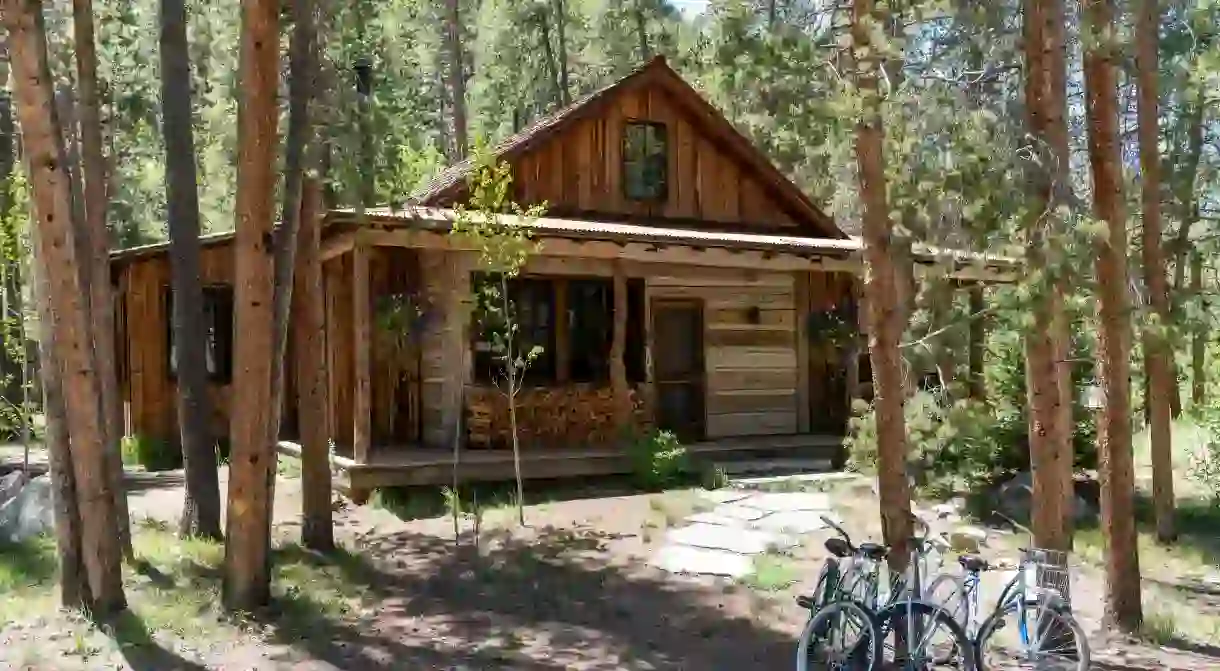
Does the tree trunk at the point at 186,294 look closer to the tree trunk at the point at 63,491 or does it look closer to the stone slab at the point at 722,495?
the tree trunk at the point at 63,491

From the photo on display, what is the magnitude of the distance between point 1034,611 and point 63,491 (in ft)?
21.2

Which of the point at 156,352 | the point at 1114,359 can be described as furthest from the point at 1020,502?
the point at 156,352

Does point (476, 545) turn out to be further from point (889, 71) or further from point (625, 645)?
point (889, 71)

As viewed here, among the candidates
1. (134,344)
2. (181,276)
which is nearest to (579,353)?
(181,276)

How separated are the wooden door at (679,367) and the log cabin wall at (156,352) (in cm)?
587

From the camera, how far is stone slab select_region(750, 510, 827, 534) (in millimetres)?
10219

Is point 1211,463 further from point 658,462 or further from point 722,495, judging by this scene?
point 658,462

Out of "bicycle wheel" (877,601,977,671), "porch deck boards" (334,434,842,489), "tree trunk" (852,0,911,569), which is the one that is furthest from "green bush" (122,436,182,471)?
"bicycle wheel" (877,601,977,671)

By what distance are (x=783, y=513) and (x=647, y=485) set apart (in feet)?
6.95

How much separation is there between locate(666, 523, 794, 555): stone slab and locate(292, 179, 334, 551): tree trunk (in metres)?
3.24

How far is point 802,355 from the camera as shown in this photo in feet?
51.1

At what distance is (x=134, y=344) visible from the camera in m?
16.6

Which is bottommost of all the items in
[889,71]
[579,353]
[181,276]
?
[579,353]

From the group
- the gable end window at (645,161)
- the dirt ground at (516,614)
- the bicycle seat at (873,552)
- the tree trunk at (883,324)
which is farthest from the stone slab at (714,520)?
the gable end window at (645,161)
